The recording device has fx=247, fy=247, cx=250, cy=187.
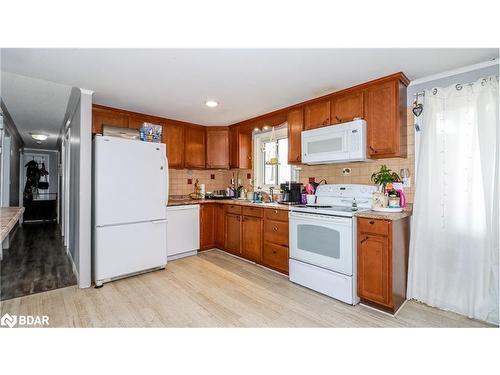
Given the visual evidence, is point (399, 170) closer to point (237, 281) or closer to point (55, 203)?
point (237, 281)

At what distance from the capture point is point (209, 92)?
9.23 feet

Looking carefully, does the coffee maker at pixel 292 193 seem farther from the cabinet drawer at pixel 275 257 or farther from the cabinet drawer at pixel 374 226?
the cabinet drawer at pixel 374 226

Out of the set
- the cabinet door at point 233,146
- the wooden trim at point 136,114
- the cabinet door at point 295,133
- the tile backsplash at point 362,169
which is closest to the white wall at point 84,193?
the wooden trim at point 136,114

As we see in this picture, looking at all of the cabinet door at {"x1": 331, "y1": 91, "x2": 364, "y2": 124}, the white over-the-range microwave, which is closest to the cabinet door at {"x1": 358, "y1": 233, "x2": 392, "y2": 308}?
the white over-the-range microwave

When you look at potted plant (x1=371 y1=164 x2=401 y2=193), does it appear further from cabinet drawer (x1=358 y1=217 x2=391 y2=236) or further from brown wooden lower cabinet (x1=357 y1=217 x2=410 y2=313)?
cabinet drawer (x1=358 y1=217 x2=391 y2=236)

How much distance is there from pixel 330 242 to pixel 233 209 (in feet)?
5.52

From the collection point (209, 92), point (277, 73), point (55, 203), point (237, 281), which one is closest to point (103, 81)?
point (209, 92)

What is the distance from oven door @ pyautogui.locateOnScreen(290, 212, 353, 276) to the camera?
2289 millimetres

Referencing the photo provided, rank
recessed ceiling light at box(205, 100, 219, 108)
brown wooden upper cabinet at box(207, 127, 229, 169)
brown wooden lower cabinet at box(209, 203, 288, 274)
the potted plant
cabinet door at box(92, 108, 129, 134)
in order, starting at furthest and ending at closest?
brown wooden upper cabinet at box(207, 127, 229, 169), cabinet door at box(92, 108, 129, 134), recessed ceiling light at box(205, 100, 219, 108), brown wooden lower cabinet at box(209, 203, 288, 274), the potted plant

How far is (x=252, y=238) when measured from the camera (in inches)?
134

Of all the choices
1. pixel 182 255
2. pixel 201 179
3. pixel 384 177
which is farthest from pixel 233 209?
pixel 384 177

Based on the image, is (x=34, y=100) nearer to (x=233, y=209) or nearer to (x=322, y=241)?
(x=233, y=209)

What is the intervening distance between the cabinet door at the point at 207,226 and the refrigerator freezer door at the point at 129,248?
2.45 ft

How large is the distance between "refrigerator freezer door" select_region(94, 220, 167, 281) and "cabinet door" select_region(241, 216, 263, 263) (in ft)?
3.51
